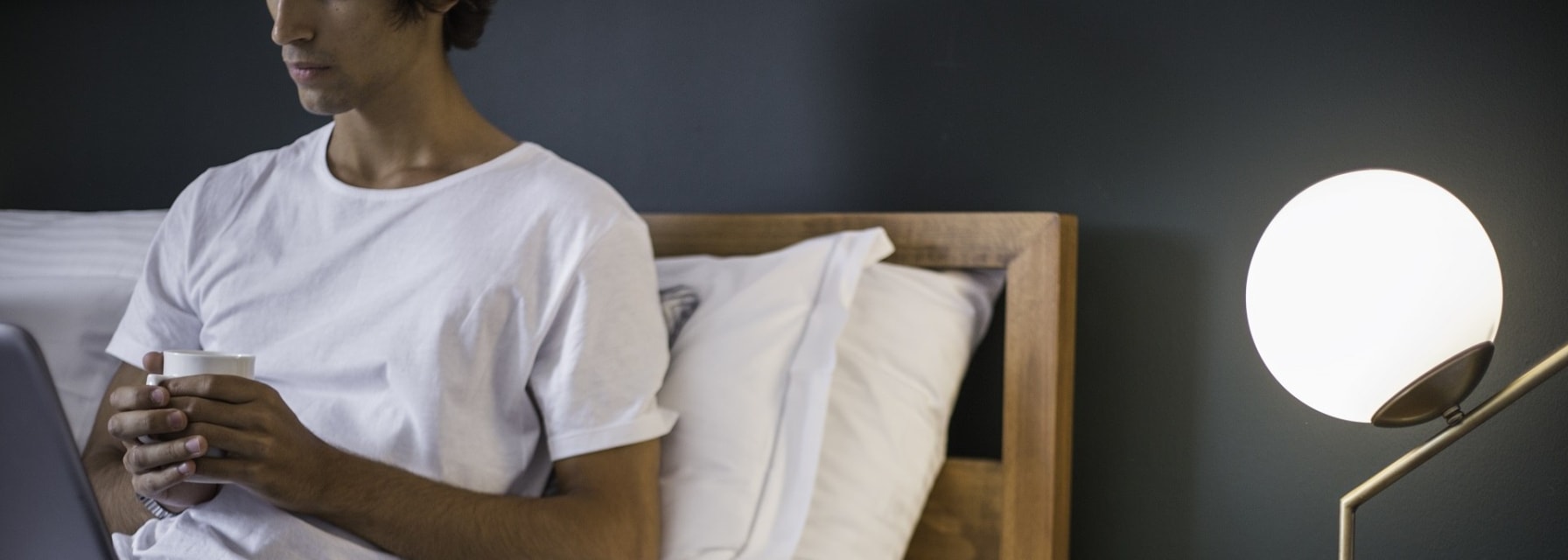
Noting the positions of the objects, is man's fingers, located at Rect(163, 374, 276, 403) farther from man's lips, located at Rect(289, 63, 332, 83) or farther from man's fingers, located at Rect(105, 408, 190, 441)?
man's lips, located at Rect(289, 63, 332, 83)

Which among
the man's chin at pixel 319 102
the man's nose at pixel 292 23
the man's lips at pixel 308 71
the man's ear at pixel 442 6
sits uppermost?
the man's ear at pixel 442 6

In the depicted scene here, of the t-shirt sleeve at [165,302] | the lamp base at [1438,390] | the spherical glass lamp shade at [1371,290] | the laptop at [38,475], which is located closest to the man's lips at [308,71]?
the t-shirt sleeve at [165,302]

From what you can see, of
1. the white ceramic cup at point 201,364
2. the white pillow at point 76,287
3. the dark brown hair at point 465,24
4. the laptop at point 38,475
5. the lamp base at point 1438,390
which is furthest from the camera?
the white pillow at point 76,287

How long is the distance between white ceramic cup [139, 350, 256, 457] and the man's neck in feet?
1.33

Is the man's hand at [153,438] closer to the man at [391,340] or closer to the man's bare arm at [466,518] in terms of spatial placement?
the man at [391,340]

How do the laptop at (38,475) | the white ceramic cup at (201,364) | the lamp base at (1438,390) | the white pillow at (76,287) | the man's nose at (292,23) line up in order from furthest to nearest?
the white pillow at (76,287) < the man's nose at (292,23) < the lamp base at (1438,390) < the white ceramic cup at (201,364) < the laptop at (38,475)

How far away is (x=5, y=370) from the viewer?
739 mm

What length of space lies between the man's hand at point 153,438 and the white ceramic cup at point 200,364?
1 cm

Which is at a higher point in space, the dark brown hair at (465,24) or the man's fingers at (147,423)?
the dark brown hair at (465,24)

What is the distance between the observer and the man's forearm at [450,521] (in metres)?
1.06

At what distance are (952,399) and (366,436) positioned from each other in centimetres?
58

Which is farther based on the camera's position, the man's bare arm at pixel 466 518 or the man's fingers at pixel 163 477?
the man's bare arm at pixel 466 518

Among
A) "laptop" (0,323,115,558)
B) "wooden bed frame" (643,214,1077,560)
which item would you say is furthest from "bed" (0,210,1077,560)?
"laptop" (0,323,115,558)

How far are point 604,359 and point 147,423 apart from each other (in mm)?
368
